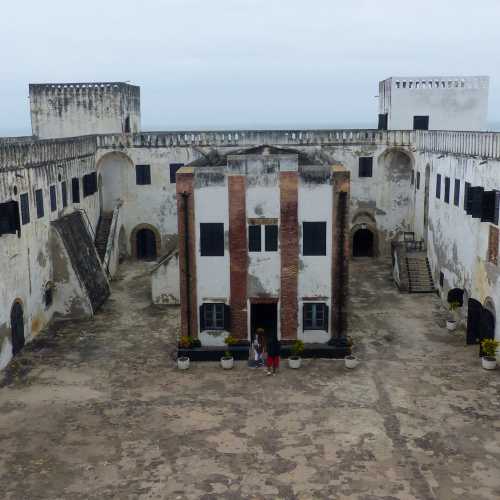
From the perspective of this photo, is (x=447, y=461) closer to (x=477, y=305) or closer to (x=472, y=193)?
(x=477, y=305)

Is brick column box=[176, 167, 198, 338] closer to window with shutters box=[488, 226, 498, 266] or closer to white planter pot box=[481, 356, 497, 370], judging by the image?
white planter pot box=[481, 356, 497, 370]

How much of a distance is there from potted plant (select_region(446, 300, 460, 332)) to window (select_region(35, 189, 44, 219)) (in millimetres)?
19491

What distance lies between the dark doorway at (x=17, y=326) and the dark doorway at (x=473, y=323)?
18779 millimetres

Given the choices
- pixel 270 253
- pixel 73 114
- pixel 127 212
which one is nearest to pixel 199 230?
pixel 270 253

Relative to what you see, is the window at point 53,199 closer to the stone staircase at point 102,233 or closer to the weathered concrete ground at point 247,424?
the stone staircase at point 102,233

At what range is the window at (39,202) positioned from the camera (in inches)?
1105

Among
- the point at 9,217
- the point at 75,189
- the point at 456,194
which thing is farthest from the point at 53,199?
the point at 456,194

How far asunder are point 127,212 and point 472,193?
24406 millimetres

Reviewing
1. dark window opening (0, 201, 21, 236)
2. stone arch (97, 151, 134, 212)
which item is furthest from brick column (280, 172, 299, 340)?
stone arch (97, 151, 134, 212)

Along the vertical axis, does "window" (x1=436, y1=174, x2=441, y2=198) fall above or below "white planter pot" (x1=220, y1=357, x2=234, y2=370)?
above

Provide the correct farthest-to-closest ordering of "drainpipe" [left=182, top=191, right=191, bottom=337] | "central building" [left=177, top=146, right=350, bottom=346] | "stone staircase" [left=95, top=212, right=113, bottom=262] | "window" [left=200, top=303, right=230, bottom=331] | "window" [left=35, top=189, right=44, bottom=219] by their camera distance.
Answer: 1. "stone staircase" [left=95, top=212, right=113, bottom=262]
2. "window" [left=35, top=189, right=44, bottom=219]
3. "window" [left=200, top=303, right=230, bottom=331]
4. "drainpipe" [left=182, top=191, right=191, bottom=337]
5. "central building" [left=177, top=146, right=350, bottom=346]

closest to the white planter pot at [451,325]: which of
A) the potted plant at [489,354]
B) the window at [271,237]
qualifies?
the potted plant at [489,354]

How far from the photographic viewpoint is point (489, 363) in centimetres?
2272

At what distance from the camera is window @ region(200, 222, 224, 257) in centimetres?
2392
